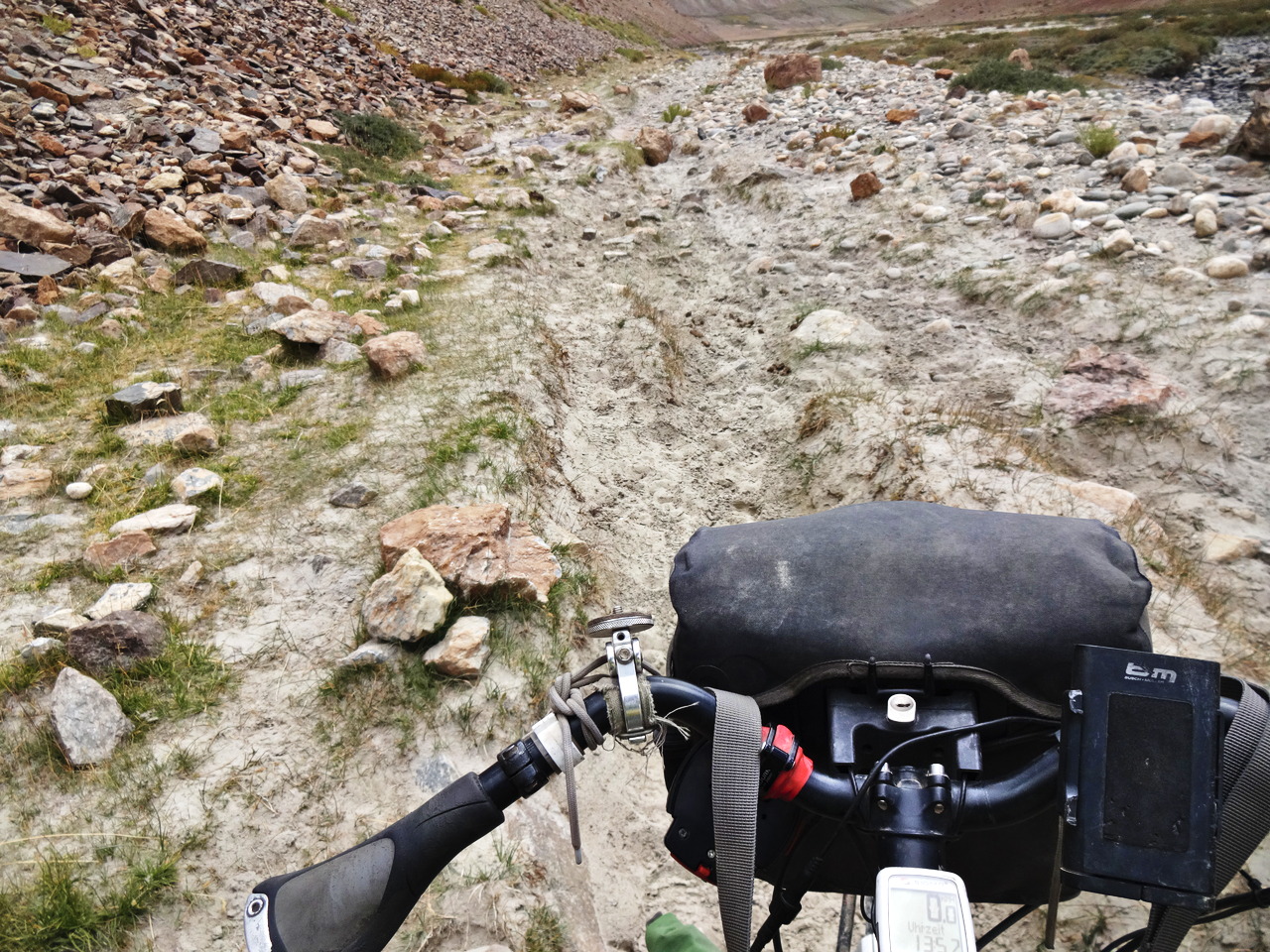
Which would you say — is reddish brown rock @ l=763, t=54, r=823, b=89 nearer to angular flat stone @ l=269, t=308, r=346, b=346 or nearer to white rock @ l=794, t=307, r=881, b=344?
white rock @ l=794, t=307, r=881, b=344

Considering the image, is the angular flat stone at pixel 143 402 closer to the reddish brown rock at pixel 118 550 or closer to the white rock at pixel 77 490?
the white rock at pixel 77 490

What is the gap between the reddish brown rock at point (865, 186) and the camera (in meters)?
8.14

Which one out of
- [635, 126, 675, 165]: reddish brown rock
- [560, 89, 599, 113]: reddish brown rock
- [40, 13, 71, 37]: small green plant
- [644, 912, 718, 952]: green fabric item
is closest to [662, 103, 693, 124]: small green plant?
[560, 89, 599, 113]: reddish brown rock

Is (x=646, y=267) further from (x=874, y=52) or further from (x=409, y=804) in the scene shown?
(x=874, y=52)

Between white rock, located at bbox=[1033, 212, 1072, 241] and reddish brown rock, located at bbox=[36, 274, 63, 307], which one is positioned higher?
white rock, located at bbox=[1033, 212, 1072, 241]

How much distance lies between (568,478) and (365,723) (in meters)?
2.23

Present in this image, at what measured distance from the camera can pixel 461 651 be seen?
3.06 m

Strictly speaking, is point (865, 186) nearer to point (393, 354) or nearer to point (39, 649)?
point (393, 354)

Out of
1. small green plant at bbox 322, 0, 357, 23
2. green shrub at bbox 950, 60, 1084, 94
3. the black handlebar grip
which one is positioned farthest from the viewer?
small green plant at bbox 322, 0, 357, 23

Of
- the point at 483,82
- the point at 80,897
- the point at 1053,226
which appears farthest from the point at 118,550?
the point at 483,82

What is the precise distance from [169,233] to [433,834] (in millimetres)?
7718

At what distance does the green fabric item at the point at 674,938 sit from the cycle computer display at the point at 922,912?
100cm

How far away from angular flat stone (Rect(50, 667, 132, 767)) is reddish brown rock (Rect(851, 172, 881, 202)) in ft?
26.8

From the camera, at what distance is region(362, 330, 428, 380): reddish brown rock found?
17.1 ft
